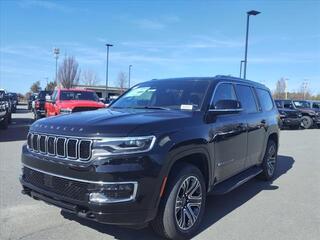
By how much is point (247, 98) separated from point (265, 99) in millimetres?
1216

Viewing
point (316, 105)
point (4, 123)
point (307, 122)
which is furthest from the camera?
point (316, 105)

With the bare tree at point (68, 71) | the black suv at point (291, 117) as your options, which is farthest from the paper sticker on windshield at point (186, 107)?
the bare tree at point (68, 71)

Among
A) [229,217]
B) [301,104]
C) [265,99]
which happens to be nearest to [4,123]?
[265,99]

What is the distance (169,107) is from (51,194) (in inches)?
78.9

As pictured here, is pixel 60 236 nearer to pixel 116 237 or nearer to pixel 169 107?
pixel 116 237

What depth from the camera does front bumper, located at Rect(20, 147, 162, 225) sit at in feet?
13.0

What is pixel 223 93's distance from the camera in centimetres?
594

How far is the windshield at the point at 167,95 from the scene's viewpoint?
552cm

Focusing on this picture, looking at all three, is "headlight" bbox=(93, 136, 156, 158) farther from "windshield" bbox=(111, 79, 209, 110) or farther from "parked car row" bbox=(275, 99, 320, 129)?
"parked car row" bbox=(275, 99, 320, 129)

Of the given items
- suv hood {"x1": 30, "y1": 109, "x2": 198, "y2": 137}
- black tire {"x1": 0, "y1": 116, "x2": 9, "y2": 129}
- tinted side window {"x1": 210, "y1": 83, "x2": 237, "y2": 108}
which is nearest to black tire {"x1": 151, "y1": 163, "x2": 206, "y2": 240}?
suv hood {"x1": 30, "y1": 109, "x2": 198, "y2": 137}

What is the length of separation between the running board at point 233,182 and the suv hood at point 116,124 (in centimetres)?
114

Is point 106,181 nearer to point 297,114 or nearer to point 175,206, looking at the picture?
point 175,206

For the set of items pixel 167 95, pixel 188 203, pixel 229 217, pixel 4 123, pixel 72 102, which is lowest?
pixel 229 217

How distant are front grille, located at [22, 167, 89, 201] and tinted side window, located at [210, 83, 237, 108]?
220 centimetres
